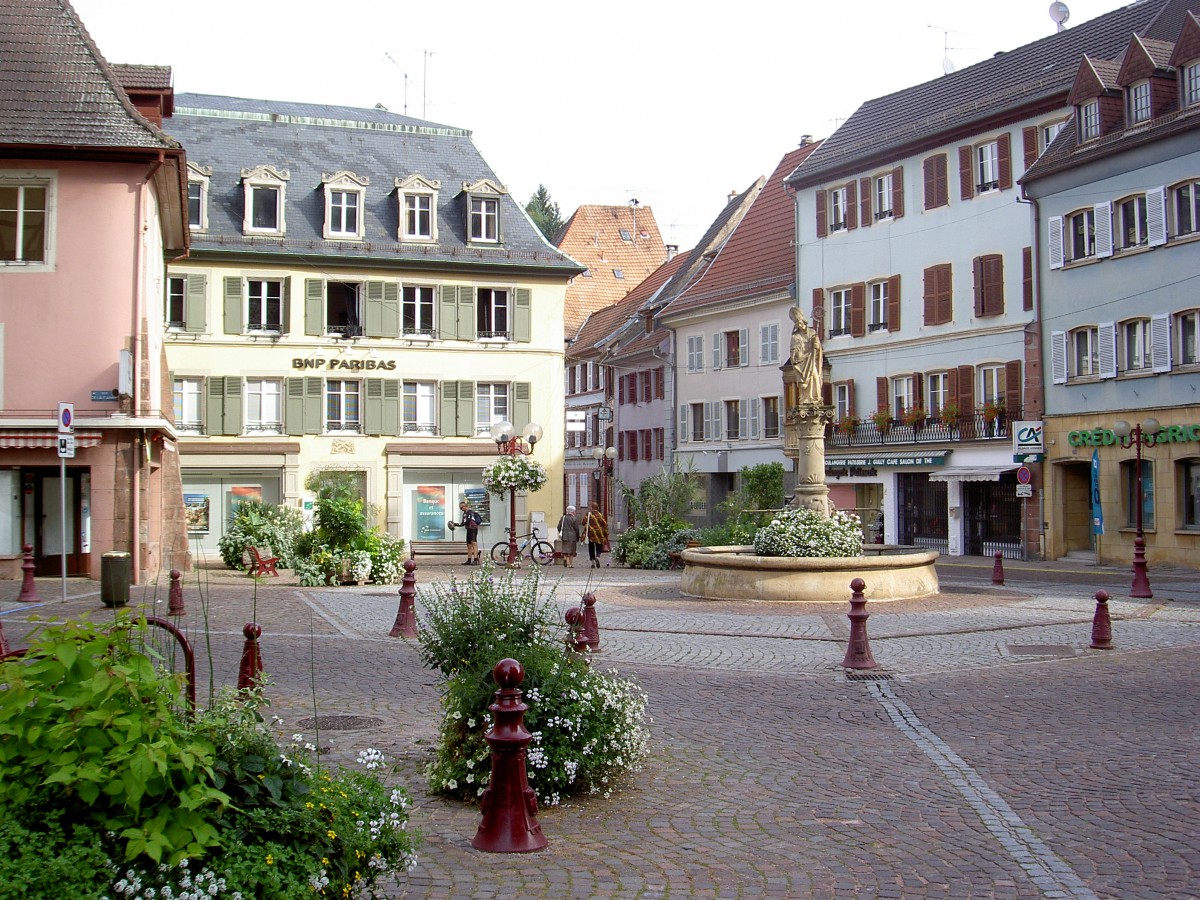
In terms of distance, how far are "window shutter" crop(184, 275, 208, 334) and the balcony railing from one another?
20.7 metres

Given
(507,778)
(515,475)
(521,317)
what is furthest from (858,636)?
(521,317)

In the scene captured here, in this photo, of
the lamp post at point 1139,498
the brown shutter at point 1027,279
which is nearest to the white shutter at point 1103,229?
the brown shutter at point 1027,279

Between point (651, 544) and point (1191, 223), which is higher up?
point (1191, 223)

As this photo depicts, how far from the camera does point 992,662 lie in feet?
44.5

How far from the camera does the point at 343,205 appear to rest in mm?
41688

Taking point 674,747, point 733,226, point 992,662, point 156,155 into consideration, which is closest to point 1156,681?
point 992,662

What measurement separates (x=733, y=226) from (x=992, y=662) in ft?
143

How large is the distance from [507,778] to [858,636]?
738 centimetres

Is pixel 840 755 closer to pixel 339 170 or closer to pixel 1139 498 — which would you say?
→ pixel 1139 498

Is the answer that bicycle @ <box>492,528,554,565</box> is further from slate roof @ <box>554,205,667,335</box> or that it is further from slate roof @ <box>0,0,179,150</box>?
slate roof @ <box>554,205,667,335</box>

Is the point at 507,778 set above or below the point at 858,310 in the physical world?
below

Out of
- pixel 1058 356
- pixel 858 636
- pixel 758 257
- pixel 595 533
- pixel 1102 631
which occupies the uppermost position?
pixel 758 257

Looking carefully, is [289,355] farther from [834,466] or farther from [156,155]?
[834,466]

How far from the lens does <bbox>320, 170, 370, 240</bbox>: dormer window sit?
4131 centimetres
